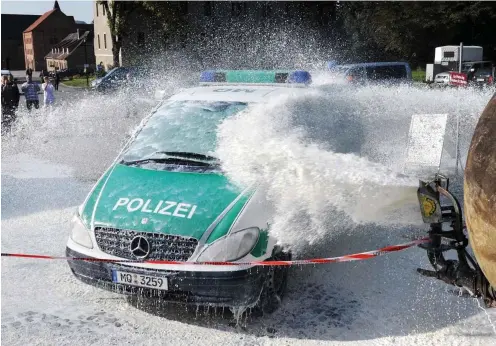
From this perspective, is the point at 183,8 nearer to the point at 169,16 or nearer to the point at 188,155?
the point at 169,16

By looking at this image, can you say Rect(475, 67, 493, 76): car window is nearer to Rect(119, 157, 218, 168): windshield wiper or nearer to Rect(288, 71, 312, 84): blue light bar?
Rect(288, 71, 312, 84): blue light bar

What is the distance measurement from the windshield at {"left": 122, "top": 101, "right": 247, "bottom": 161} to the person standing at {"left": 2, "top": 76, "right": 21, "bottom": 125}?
10.7 metres

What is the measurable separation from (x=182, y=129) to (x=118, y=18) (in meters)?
44.9

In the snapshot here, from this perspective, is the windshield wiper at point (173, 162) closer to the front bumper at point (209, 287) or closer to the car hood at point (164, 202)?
the car hood at point (164, 202)

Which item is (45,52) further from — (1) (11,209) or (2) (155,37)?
(1) (11,209)

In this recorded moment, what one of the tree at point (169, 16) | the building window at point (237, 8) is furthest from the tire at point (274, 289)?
the tree at point (169, 16)

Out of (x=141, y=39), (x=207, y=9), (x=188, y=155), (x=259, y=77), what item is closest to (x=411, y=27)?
(x=207, y=9)

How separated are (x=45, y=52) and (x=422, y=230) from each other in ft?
316

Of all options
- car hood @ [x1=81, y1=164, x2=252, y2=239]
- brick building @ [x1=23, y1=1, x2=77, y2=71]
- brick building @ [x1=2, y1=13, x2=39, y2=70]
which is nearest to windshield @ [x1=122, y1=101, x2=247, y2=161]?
car hood @ [x1=81, y1=164, x2=252, y2=239]

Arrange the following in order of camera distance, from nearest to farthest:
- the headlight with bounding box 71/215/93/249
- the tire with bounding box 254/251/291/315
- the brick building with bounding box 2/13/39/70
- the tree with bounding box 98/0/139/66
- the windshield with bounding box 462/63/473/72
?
the tire with bounding box 254/251/291/315 < the headlight with bounding box 71/215/93/249 < the windshield with bounding box 462/63/473/72 < the tree with bounding box 98/0/139/66 < the brick building with bounding box 2/13/39/70

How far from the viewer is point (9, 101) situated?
1528cm

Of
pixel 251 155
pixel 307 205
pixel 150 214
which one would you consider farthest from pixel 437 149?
pixel 150 214

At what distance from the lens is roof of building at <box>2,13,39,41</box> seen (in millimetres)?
105062

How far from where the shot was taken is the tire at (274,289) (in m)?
4.33
